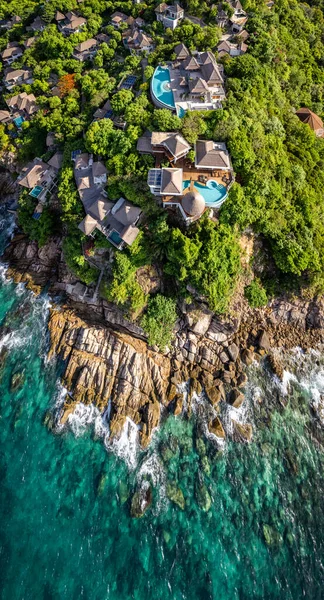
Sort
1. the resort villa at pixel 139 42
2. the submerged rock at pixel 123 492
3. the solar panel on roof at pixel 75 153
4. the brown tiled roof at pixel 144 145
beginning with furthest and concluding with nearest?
the resort villa at pixel 139 42 → the solar panel on roof at pixel 75 153 → the brown tiled roof at pixel 144 145 → the submerged rock at pixel 123 492

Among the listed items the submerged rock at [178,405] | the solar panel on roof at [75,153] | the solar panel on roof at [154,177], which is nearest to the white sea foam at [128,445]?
the submerged rock at [178,405]

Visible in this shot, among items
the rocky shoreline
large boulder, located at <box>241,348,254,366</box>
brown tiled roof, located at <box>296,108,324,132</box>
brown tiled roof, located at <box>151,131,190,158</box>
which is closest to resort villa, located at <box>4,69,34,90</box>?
brown tiled roof, located at <box>151,131,190,158</box>

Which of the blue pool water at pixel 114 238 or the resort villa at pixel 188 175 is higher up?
the resort villa at pixel 188 175

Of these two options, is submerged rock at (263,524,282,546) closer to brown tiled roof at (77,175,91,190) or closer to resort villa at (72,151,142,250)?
resort villa at (72,151,142,250)

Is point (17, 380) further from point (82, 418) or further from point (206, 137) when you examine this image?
point (206, 137)

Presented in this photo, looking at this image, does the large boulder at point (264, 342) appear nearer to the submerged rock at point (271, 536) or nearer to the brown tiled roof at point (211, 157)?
the submerged rock at point (271, 536)

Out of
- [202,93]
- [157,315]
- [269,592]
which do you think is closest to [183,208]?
[157,315]

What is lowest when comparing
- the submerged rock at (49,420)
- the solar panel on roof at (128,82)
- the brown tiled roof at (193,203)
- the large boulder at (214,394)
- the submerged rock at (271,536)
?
the submerged rock at (49,420)
